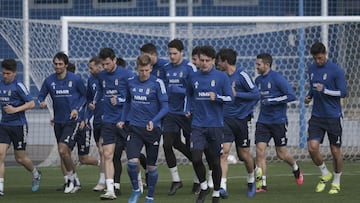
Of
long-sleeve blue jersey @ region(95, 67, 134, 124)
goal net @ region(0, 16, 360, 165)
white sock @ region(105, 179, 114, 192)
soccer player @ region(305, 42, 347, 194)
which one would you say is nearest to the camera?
white sock @ region(105, 179, 114, 192)

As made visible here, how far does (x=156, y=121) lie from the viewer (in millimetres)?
13336

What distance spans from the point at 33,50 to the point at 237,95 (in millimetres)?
7398

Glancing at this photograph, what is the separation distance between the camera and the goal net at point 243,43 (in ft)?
69.7

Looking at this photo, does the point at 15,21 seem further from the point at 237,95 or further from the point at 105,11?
the point at 237,95

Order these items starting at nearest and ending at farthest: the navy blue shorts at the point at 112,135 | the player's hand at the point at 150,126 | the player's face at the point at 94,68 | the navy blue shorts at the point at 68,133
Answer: the player's hand at the point at 150,126, the navy blue shorts at the point at 112,135, the navy blue shorts at the point at 68,133, the player's face at the point at 94,68

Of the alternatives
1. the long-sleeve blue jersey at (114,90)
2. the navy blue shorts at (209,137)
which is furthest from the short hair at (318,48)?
the long-sleeve blue jersey at (114,90)

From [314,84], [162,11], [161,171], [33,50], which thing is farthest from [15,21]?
[314,84]

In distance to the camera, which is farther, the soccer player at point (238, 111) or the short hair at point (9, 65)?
the short hair at point (9, 65)

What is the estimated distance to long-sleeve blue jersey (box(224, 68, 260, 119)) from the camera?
49.6 ft

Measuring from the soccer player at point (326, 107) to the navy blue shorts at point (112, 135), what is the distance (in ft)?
9.20

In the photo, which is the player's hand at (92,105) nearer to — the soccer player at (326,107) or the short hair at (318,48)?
the soccer player at (326,107)

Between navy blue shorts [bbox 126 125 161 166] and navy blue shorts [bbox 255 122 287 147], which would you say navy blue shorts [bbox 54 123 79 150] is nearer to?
navy blue shorts [bbox 126 125 161 166]

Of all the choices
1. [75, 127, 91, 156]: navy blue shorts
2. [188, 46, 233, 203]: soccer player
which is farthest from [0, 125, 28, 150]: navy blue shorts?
[188, 46, 233, 203]: soccer player

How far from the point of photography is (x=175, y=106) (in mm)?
15719
